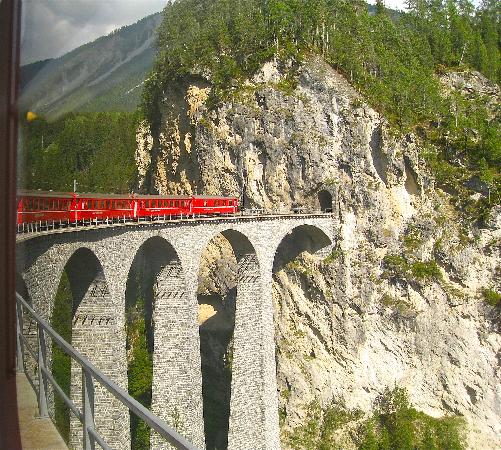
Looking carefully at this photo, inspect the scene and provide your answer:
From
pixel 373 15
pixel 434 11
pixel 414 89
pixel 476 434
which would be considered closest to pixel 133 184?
pixel 414 89

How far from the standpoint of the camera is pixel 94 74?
204 cm

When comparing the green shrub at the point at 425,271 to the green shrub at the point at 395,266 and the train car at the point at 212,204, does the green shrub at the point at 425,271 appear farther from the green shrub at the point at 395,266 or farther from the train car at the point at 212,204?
the train car at the point at 212,204

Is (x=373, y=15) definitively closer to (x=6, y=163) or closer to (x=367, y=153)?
(x=367, y=153)

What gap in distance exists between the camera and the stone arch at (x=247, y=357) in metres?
25.6

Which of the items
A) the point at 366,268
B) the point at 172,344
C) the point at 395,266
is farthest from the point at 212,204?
the point at 395,266

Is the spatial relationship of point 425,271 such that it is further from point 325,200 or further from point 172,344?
point 172,344

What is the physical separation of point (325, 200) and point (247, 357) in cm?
1455

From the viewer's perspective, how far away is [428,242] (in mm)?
34625

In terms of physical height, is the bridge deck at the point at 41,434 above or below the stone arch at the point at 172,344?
above

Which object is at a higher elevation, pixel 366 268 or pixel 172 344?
pixel 366 268

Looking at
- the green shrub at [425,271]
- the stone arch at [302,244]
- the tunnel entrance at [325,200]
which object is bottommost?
the green shrub at [425,271]

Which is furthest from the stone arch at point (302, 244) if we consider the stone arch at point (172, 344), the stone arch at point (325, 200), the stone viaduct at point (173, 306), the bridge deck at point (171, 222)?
the stone arch at point (172, 344)

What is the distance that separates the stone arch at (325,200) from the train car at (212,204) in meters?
7.43

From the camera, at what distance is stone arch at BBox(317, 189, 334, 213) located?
35.9m
